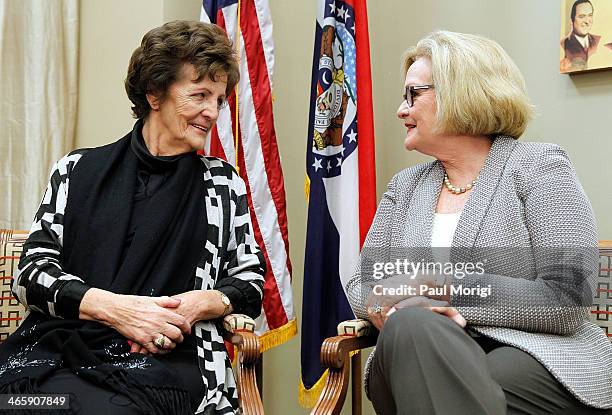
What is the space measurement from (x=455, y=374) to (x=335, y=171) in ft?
4.91

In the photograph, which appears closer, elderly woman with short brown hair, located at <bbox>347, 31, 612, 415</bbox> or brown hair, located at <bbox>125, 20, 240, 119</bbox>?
elderly woman with short brown hair, located at <bbox>347, 31, 612, 415</bbox>

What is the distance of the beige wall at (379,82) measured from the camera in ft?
9.25

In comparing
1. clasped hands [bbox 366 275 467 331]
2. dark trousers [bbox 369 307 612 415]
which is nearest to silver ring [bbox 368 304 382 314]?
clasped hands [bbox 366 275 467 331]

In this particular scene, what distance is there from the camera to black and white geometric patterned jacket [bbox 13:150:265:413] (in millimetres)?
2125

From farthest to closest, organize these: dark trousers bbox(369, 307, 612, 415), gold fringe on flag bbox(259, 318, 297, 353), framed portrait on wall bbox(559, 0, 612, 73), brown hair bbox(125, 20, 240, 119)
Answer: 1. gold fringe on flag bbox(259, 318, 297, 353)
2. framed portrait on wall bbox(559, 0, 612, 73)
3. brown hair bbox(125, 20, 240, 119)
4. dark trousers bbox(369, 307, 612, 415)

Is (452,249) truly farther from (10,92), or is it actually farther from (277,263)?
(10,92)

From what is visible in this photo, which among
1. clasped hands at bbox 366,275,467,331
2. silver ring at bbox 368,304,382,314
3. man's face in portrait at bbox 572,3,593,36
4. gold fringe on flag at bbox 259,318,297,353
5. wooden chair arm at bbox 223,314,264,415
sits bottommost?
gold fringe on flag at bbox 259,318,297,353

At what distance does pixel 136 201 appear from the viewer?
2291mm

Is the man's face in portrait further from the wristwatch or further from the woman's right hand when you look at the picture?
the woman's right hand

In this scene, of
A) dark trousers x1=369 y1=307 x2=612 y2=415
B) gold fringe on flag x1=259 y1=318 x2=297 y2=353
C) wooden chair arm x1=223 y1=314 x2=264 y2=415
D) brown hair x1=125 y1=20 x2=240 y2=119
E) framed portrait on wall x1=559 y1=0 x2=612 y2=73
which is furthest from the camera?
gold fringe on flag x1=259 y1=318 x2=297 y2=353

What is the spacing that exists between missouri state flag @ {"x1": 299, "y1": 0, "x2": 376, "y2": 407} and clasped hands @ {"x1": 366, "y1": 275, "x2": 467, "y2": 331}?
2.79 ft

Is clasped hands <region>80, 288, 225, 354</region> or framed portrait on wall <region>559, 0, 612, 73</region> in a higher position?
framed portrait on wall <region>559, 0, 612, 73</region>

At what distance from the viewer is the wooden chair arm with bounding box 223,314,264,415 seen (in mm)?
2061

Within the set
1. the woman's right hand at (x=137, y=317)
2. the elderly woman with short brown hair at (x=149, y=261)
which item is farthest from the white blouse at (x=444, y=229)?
the woman's right hand at (x=137, y=317)
